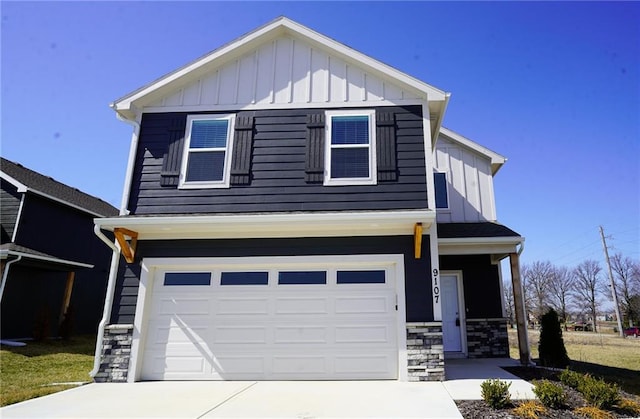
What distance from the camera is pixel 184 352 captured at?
7.05 metres

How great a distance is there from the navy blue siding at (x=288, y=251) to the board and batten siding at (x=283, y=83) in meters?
3.04

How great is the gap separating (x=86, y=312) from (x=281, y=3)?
542 inches

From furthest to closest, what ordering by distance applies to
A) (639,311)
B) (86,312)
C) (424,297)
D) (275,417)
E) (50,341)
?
(639,311) < (86,312) < (50,341) < (424,297) < (275,417)

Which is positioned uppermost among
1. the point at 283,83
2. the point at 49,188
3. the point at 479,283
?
the point at 283,83

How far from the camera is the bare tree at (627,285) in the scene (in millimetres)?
32188

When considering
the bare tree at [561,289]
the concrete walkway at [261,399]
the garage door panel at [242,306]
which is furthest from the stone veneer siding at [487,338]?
the bare tree at [561,289]

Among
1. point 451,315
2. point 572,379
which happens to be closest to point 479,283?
point 451,315

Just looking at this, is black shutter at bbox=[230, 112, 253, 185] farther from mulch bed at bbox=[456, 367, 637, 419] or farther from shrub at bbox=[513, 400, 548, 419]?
shrub at bbox=[513, 400, 548, 419]

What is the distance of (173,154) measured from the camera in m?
8.07

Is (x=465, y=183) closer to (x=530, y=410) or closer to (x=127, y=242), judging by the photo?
(x=530, y=410)

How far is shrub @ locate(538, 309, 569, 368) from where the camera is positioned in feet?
27.1

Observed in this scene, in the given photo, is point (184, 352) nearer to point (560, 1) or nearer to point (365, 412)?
point (365, 412)

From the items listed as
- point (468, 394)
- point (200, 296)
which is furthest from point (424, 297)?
point (200, 296)

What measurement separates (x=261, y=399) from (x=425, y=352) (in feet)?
9.40
